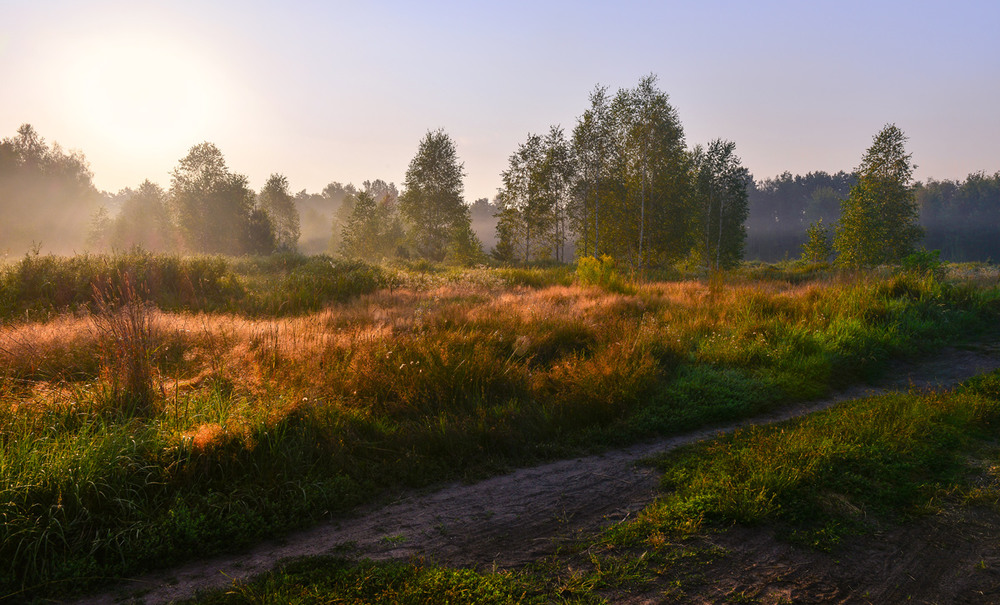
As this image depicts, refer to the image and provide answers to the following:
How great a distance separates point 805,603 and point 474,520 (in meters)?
2.13

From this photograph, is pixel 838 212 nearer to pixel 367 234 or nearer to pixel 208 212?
pixel 367 234

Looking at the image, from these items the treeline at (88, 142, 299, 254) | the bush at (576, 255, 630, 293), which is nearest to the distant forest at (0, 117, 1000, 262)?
the treeline at (88, 142, 299, 254)

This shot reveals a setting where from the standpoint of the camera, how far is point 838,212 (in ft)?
341

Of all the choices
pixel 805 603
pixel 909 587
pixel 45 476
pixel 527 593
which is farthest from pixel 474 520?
pixel 45 476

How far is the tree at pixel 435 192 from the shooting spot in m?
42.3

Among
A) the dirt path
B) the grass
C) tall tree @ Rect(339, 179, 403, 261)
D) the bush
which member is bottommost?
the dirt path

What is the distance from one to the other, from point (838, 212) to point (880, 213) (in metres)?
89.3

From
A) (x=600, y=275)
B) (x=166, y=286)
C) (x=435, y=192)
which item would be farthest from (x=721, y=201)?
(x=166, y=286)

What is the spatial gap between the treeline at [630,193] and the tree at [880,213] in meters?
9.17

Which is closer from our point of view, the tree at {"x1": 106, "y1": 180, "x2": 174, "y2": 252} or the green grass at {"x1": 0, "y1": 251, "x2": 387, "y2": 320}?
the green grass at {"x1": 0, "y1": 251, "x2": 387, "y2": 320}

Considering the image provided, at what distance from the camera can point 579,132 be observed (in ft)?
106

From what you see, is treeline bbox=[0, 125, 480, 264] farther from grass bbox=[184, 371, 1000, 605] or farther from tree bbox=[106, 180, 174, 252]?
grass bbox=[184, 371, 1000, 605]

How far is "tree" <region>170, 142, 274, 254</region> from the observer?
41.6 m

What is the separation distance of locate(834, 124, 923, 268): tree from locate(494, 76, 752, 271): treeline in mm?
9168
